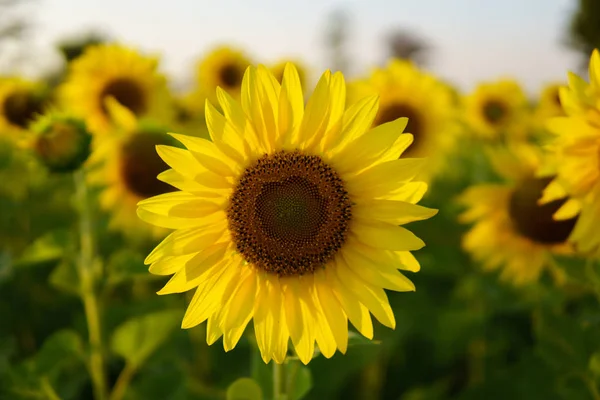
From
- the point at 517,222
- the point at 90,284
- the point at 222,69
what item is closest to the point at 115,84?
the point at 90,284

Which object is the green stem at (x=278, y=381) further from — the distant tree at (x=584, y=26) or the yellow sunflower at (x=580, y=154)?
the distant tree at (x=584, y=26)

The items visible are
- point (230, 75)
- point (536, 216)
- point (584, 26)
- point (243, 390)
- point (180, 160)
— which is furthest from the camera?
point (584, 26)

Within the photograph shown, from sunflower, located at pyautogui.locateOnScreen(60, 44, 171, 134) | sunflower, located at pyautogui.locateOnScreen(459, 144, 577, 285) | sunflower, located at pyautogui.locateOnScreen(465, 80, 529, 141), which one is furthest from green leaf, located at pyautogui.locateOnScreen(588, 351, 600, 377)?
sunflower, located at pyautogui.locateOnScreen(465, 80, 529, 141)

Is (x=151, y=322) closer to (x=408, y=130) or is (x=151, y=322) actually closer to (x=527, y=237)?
(x=527, y=237)

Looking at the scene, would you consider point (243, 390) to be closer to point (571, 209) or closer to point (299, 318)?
point (299, 318)

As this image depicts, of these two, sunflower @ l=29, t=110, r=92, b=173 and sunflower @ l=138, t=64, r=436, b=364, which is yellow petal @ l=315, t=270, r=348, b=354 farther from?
sunflower @ l=29, t=110, r=92, b=173

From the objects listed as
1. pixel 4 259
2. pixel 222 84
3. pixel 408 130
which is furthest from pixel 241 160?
pixel 222 84
